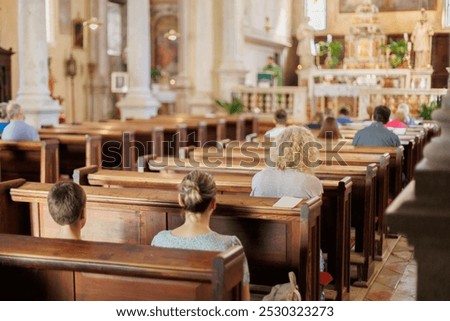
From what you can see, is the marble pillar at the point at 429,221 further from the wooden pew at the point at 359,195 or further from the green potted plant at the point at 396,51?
the green potted plant at the point at 396,51

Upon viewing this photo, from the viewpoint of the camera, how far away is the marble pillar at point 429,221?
7.51ft

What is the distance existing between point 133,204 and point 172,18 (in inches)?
643

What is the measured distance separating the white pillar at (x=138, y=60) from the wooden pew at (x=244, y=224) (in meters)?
9.75

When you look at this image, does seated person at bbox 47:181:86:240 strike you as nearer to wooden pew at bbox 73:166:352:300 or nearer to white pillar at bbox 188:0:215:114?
wooden pew at bbox 73:166:352:300

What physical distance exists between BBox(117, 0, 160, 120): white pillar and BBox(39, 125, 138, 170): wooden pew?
4.78 meters

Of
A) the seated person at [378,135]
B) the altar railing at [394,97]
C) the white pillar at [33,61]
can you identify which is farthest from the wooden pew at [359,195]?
the altar railing at [394,97]

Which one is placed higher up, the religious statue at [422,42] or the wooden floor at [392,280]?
the religious statue at [422,42]

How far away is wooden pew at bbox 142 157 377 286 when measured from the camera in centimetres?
567

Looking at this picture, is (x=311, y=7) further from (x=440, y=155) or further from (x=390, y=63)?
(x=440, y=155)

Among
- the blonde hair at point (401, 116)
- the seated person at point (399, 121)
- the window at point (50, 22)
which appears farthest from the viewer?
the window at point (50, 22)

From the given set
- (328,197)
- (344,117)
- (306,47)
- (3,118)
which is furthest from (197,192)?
(306,47)

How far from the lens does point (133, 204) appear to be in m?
4.39

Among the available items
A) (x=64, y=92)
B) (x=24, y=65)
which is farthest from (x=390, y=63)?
(x=24, y=65)

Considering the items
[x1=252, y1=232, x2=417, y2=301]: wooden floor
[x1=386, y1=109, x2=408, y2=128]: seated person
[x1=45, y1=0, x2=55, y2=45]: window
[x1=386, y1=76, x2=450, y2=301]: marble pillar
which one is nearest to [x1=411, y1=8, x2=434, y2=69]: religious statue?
[x1=45, y1=0, x2=55, y2=45]: window
